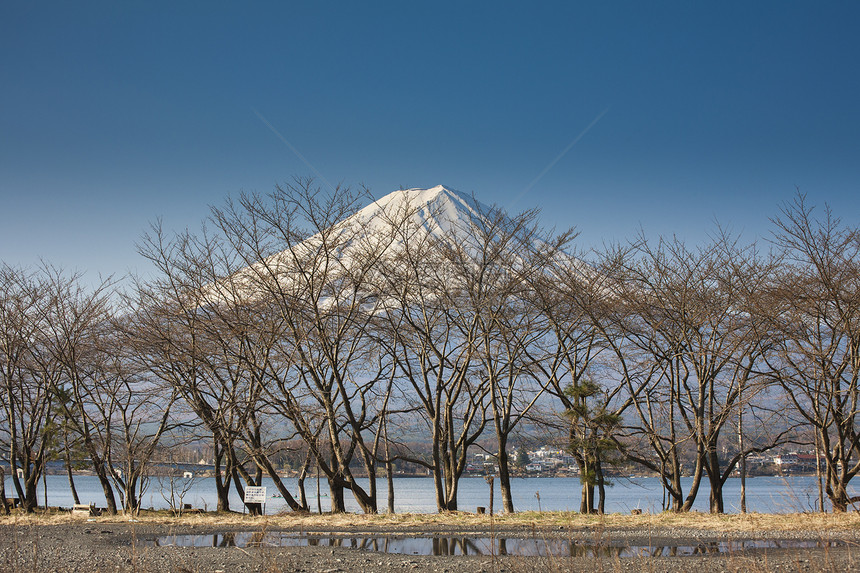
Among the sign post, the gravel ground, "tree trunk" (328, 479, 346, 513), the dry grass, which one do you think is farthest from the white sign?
the gravel ground

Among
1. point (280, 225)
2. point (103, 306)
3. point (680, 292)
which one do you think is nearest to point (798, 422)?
point (680, 292)

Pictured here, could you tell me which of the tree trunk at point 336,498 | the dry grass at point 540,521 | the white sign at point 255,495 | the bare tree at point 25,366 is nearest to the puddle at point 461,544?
the dry grass at point 540,521

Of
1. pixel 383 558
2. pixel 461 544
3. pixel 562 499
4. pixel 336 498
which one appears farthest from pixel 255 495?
pixel 562 499

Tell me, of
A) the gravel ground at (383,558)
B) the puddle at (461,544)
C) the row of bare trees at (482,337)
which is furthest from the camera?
the row of bare trees at (482,337)

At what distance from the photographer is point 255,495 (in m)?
16.3

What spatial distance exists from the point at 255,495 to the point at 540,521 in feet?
23.5

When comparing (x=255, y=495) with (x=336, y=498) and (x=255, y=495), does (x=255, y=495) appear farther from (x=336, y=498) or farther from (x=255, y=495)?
(x=336, y=498)

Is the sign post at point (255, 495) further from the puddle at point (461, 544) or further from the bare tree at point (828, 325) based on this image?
the bare tree at point (828, 325)

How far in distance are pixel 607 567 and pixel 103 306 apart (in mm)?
17305

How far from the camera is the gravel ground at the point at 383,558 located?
22.4 feet

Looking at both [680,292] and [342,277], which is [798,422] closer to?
[680,292]

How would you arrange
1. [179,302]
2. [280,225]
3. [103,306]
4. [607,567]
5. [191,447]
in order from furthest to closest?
1. [191,447]
2. [103,306]
3. [179,302]
4. [280,225]
5. [607,567]

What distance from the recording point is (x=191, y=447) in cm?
2267

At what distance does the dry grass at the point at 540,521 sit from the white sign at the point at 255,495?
42 cm
